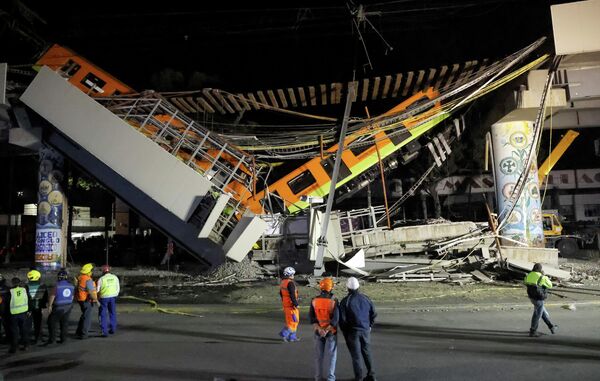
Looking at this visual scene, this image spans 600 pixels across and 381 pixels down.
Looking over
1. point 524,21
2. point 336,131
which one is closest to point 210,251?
point 336,131

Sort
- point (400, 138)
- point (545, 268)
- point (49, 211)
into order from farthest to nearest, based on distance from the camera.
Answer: point (400, 138) < point (49, 211) < point (545, 268)

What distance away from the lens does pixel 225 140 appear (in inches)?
596

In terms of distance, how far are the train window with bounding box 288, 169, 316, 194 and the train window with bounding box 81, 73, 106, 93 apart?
8485 mm

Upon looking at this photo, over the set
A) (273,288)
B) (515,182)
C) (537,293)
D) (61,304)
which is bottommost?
(273,288)

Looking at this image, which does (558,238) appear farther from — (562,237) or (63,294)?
(63,294)

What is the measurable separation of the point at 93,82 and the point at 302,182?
30.3 ft

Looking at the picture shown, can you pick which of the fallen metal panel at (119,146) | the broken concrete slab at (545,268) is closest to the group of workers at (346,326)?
the fallen metal panel at (119,146)

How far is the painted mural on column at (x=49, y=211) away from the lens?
17.5 m

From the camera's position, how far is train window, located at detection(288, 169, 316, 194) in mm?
17156

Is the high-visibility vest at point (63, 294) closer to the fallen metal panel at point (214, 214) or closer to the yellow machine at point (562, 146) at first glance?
the fallen metal panel at point (214, 214)

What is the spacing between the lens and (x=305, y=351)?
282 inches

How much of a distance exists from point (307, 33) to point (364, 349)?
13.9 meters

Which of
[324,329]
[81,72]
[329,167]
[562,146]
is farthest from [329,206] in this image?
[562,146]

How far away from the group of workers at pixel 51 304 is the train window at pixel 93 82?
33.8ft
